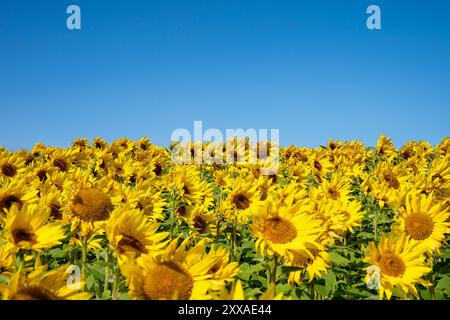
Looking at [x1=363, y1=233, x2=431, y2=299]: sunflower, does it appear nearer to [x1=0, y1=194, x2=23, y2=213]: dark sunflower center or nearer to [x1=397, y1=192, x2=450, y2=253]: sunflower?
[x1=397, y1=192, x2=450, y2=253]: sunflower

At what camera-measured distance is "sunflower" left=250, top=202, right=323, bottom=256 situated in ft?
12.9

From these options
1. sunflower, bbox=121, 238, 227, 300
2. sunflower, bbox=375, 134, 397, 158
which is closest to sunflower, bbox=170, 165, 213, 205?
sunflower, bbox=121, 238, 227, 300

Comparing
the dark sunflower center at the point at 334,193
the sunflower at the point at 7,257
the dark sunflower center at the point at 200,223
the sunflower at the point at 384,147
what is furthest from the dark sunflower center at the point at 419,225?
the sunflower at the point at 384,147

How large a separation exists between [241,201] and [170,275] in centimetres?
394

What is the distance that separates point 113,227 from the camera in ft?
10.6

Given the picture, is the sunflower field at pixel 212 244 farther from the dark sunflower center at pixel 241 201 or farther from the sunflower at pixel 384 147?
the sunflower at pixel 384 147

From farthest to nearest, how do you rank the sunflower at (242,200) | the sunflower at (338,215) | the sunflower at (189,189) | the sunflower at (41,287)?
the sunflower at (189,189) → the sunflower at (242,200) → the sunflower at (338,215) → the sunflower at (41,287)

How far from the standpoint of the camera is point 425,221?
5.06 meters

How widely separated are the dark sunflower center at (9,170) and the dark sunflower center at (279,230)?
21.2 feet

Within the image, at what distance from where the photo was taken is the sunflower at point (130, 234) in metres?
3.24

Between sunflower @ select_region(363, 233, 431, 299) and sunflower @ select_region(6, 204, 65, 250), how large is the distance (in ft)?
9.23

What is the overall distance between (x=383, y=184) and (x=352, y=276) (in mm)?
2607
